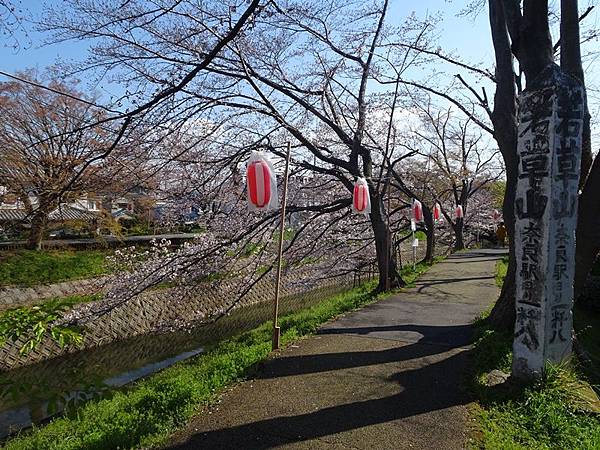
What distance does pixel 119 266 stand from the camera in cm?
1164

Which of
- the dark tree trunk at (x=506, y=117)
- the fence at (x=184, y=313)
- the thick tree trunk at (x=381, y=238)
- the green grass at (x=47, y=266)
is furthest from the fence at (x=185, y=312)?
the dark tree trunk at (x=506, y=117)

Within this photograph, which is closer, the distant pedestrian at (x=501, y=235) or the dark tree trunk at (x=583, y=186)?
the dark tree trunk at (x=583, y=186)

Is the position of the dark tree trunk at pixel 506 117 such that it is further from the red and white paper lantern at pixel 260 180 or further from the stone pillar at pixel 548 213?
the red and white paper lantern at pixel 260 180

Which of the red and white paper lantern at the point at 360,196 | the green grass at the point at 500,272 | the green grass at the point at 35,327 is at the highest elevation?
the red and white paper lantern at the point at 360,196

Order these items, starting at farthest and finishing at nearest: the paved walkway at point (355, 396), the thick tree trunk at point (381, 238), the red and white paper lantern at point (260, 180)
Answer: the thick tree trunk at point (381, 238) < the red and white paper lantern at point (260, 180) < the paved walkway at point (355, 396)

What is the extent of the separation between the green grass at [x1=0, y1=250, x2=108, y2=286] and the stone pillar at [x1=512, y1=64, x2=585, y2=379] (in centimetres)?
1707

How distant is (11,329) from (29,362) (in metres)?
12.8

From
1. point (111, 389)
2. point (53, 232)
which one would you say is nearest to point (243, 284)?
point (111, 389)

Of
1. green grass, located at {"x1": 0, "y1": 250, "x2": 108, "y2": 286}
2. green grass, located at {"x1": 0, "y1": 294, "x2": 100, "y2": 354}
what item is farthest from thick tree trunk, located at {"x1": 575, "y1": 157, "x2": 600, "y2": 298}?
green grass, located at {"x1": 0, "y1": 250, "x2": 108, "y2": 286}

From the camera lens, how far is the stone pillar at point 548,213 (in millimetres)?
4410

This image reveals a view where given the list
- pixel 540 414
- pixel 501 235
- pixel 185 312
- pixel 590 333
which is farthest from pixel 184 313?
pixel 501 235

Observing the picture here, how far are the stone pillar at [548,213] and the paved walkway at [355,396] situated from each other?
3.76 feet

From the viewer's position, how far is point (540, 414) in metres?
4.17

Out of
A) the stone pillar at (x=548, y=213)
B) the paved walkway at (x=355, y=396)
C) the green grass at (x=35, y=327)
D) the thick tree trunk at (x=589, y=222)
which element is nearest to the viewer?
the green grass at (x=35, y=327)
